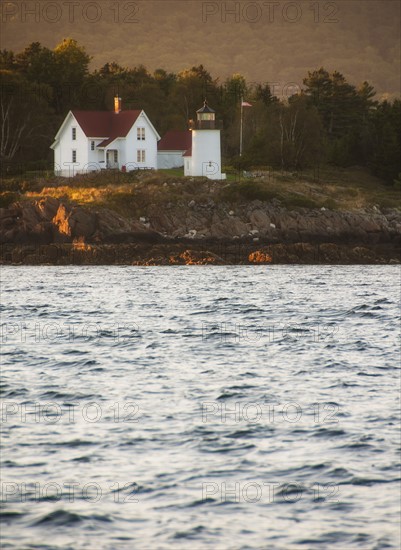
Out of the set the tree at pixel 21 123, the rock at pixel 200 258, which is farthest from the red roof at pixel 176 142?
the rock at pixel 200 258

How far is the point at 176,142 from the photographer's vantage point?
9562cm

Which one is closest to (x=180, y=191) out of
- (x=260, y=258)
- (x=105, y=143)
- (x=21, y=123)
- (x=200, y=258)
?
(x=200, y=258)

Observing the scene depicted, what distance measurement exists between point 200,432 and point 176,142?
7753cm

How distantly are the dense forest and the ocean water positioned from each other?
60197 millimetres

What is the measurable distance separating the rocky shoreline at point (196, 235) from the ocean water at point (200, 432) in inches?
1066

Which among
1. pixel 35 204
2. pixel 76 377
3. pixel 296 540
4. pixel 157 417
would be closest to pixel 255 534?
pixel 296 540

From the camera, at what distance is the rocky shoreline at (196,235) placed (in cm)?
6669

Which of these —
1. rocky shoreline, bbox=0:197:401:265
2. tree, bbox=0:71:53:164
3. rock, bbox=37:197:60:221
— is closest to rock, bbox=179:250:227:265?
rocky shoreline, bbox=0:197:401:265

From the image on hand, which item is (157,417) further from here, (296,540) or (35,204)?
(35,204)

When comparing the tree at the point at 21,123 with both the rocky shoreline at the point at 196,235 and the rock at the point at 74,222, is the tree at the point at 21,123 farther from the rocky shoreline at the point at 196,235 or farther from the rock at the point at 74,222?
the rock at the point at 74,222

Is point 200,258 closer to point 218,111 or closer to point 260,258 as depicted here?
point 260,258

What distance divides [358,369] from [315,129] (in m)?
73.8

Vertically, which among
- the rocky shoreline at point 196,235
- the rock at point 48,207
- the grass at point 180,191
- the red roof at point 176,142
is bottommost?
the rocky shoreline at point 196,235

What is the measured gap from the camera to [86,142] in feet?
298
